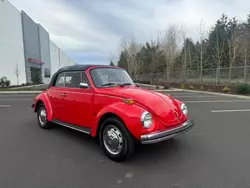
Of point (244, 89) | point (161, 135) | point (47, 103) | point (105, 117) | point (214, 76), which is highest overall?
point (214, 76)

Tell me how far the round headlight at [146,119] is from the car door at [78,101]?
50.3 inches

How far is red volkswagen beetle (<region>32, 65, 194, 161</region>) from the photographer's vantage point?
334 cm

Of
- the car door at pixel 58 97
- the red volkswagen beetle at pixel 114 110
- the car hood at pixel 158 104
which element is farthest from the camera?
the car door at pixel 58 97

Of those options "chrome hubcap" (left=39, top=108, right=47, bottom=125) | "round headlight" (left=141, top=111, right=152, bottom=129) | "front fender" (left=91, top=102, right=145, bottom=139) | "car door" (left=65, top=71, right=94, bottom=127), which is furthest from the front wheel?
"round headlight" (left=141, top=111, right=152, bottom=129)

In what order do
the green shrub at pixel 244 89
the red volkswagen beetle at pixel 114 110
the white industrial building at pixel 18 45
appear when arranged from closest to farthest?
the red volkswagen beetle at pixel 114 110
the green shrub at pixel 244 89
the white industrial building at pixel 18 45

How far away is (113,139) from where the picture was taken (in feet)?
11.8

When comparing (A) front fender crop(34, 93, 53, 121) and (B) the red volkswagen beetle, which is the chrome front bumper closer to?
(B) the red volkswagen beetle

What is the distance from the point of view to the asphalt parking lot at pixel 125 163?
9.41ft

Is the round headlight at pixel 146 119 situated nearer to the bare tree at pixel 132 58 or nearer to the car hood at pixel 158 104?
the car hood at pixel 158 104

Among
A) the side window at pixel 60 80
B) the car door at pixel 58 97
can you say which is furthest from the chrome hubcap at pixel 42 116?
the side window at pixel 60 80

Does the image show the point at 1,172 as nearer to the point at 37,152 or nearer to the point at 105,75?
the point at 37,152

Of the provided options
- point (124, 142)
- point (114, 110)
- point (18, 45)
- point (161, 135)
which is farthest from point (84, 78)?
point (18, 45)

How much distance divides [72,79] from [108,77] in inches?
39.4

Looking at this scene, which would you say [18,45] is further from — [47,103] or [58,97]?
[58,97]
